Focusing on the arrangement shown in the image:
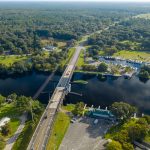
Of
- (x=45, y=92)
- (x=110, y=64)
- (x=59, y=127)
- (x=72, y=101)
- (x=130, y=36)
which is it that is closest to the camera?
(x=59, y=127)

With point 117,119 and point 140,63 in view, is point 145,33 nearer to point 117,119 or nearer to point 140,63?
point 140,63

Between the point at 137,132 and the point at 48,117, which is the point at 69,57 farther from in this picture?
the point at 137,132

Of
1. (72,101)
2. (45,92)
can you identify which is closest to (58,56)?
(45,92)

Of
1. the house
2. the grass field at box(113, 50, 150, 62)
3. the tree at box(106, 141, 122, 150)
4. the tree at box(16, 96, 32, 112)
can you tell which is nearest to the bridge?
the tree at box(16, 96, 32, 112)

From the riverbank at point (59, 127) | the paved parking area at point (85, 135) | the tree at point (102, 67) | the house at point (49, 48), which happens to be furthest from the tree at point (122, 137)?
the house at point (49, 48)

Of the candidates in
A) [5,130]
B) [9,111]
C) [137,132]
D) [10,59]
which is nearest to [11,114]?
[9,111]

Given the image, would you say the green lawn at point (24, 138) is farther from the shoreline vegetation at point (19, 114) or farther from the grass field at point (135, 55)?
the grass field at point (135, 55)
